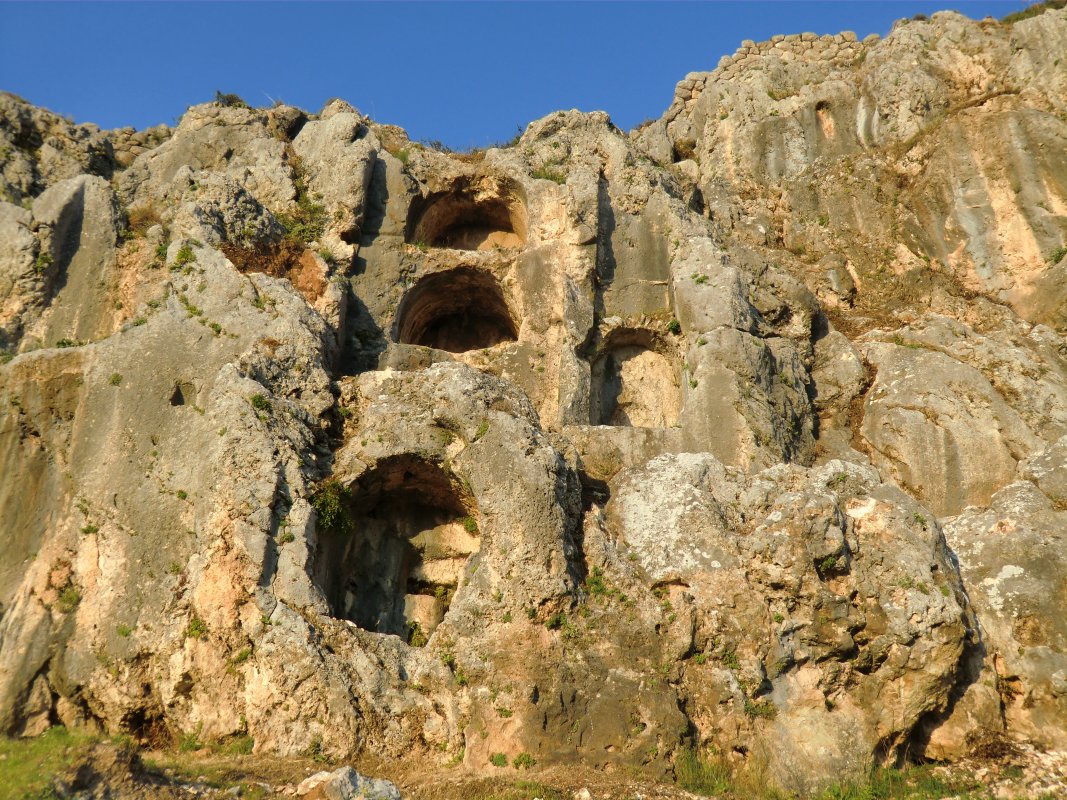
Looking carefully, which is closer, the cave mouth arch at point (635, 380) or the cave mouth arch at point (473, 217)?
the cave mouth arch at point (635, 380)

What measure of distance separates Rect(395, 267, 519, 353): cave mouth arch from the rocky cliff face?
0.12 metres

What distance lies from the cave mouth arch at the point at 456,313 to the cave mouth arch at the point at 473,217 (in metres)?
1.36

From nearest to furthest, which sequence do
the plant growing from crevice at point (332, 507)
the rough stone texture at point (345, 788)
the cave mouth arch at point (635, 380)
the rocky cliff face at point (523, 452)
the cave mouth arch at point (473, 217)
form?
1. the rough stone texture at point (345, 788)
2. the rocky cliff face at point (523, 452)
3. the plant growing from crevice at point (332, 507)
4. the cave mouth arch at point (635, 380)
5. the cave mouth arch at point (473, 217)

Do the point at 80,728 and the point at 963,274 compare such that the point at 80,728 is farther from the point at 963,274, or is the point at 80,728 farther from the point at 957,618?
the point at 963,274

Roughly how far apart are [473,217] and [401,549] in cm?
1179

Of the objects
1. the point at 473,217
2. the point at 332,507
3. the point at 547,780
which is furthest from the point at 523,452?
the point at 473,217

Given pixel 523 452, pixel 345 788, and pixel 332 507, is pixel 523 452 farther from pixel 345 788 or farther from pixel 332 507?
pixel 345 788

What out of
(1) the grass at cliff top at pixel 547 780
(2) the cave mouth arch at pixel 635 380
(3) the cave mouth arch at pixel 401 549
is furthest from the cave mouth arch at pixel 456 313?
(1) the grass at cliff top at pixel 547 780

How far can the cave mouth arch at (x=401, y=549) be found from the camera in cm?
1448

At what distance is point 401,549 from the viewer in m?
15.4

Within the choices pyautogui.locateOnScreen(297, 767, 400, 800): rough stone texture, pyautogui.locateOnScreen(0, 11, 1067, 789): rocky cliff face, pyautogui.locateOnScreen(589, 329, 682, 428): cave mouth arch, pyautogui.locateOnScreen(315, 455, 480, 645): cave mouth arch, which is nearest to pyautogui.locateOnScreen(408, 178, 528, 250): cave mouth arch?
pyautogui.locateOnScreen(0, 11, 1067, 789): rocky cliff face

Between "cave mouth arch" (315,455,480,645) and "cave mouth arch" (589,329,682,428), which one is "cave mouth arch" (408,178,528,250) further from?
"cave mouth arch" (315,455,480,645)

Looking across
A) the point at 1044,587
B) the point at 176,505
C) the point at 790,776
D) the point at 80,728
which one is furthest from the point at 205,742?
the point at 1044,587

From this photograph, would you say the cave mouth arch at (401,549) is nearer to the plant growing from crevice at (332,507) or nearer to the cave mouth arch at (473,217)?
the plant growing from crevice at (332,507)
